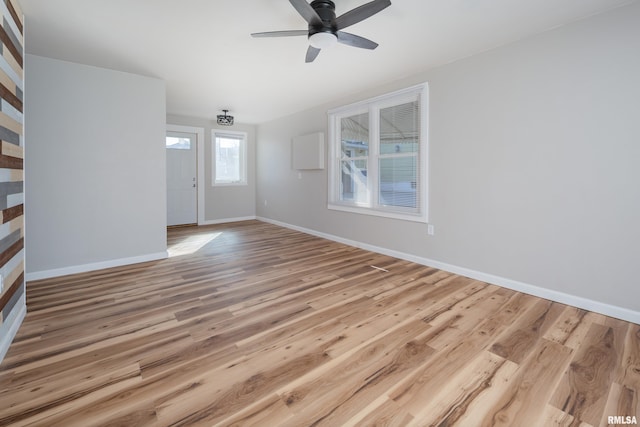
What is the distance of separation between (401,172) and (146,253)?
12.0ft

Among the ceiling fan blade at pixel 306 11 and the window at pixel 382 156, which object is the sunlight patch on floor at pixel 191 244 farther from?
the ceiling fan blade at pixel 306 11

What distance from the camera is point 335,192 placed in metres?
5.15

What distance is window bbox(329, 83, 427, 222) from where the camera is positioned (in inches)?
149

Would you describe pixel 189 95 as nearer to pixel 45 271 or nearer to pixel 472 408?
pixel 45 271

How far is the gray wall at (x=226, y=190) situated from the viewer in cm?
663

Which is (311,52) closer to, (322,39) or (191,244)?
(322,39)

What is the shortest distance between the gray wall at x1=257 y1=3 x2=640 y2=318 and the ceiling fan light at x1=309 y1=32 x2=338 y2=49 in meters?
1.78

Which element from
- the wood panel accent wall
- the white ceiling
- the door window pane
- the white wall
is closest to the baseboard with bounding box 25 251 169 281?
the white wall

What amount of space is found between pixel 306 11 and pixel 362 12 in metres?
0.40

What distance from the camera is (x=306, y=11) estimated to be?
2.04 m

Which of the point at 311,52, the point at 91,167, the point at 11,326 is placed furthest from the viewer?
the point at 91,167

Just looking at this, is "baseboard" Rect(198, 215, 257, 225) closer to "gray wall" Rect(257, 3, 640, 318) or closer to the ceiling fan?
"gray wall" Rect(257, 3, 640, 318)

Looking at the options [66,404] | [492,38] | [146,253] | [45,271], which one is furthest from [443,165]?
[45,271]

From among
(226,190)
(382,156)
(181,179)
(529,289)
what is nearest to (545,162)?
(529,289)
